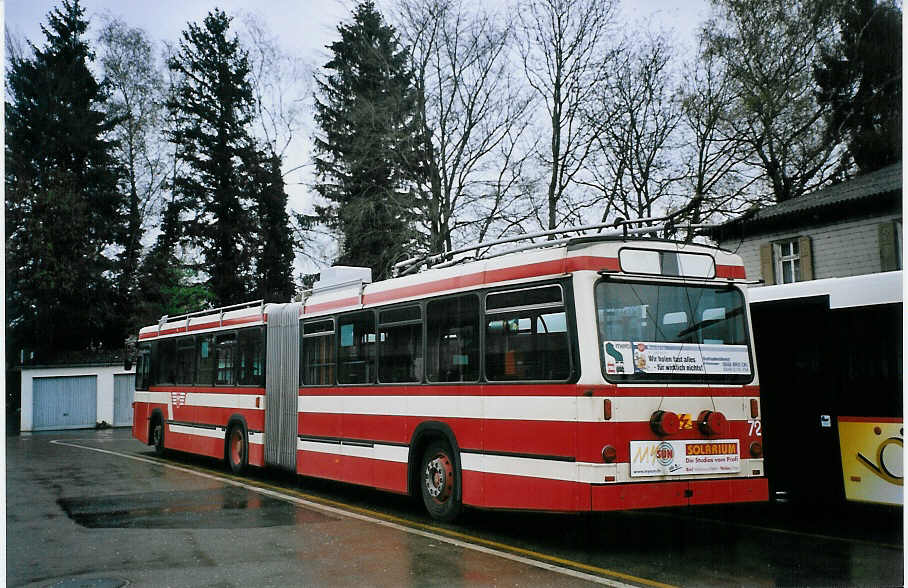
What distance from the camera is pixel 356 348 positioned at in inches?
496

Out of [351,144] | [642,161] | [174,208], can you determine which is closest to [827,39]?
[642,161]

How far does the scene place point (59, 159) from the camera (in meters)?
40.5

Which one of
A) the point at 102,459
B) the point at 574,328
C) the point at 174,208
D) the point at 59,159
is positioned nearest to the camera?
the point at 574,328

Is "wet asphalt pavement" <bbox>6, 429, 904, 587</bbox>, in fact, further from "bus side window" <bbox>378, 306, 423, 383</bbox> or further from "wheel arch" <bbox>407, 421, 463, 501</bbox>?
"bus side window" <bbox>378, 306, 423, 383</bbox>

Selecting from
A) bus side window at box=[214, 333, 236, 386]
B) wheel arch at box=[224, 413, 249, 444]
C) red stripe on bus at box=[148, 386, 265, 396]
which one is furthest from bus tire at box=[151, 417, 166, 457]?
wheel arch at box=[224, 413, 249, 444]

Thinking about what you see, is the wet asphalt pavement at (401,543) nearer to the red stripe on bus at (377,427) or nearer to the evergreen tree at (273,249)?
the red stripe on bus at (377,427)

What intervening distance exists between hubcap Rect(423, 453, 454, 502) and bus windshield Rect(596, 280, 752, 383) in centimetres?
266

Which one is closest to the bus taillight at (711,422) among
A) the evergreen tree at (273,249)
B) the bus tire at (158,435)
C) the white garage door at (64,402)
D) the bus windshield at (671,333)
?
the bus windshield at (671,333)

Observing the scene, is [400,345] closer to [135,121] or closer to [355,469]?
[355,469]

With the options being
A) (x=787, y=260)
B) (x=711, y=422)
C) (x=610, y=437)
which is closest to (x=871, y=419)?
(x=711, y=422)

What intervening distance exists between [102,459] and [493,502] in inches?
535

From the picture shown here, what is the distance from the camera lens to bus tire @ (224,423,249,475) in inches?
632

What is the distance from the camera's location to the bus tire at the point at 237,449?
632 inches

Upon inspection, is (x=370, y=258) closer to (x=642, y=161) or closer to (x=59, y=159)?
(x=642, y=161)
